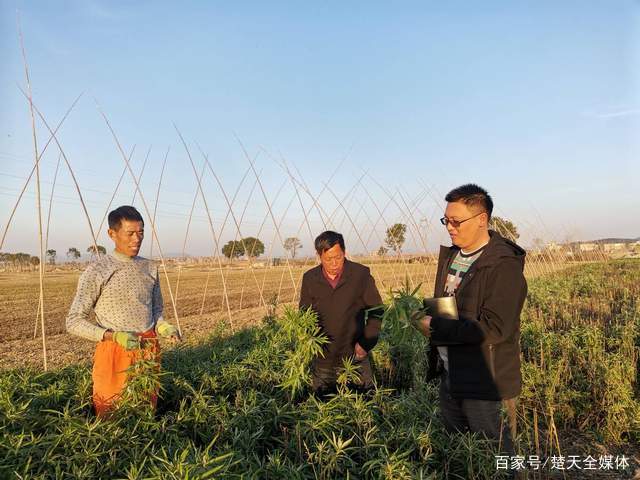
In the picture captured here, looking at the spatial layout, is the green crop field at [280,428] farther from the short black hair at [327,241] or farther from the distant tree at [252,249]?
the distant tree at [252,249]

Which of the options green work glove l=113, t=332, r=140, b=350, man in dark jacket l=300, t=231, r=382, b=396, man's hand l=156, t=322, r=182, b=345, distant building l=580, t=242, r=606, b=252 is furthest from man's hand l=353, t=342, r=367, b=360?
distant building l=580, t=242, r=606, b=252

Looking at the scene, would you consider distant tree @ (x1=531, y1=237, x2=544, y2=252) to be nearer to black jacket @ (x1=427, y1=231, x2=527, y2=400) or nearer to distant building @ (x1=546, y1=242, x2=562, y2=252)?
distant building @ (x1=546, y1=242, x2=562, y2=252)

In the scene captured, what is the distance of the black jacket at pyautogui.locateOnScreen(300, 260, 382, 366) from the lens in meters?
3.23

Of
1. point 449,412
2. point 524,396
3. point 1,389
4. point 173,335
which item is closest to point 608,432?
point 524,396

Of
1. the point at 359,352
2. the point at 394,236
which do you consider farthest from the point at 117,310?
the point at 394,236

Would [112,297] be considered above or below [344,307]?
above

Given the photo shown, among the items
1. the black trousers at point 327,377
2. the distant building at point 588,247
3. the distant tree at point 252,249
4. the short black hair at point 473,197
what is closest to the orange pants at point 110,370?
the black trousers at point 327,377

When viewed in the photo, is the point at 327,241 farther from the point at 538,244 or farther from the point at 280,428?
the point at 538,244

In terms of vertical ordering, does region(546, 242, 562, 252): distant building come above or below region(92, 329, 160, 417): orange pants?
above

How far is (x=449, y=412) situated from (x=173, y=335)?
66.7 inches

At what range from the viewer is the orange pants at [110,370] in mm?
2455

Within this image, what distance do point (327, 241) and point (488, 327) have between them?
1.41 metres

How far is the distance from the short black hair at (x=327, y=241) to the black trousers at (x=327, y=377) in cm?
84

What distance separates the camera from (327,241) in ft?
10.4
